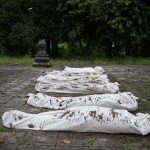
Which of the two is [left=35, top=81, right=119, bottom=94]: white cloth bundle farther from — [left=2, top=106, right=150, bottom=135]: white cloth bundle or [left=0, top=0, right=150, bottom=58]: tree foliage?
[left=0, top=0, right=150, bottom=58]: tree foliage

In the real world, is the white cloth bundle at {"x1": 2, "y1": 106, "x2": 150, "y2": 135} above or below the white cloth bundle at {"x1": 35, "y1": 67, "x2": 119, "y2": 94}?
above

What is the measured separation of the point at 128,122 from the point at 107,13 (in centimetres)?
1372

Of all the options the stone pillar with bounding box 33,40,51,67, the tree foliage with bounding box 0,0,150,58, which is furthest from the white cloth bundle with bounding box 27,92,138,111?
the tree foliage with bounding box 0,0,150,58

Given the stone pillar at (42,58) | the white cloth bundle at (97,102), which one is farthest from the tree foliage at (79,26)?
the white cloth bundle at (97,102)

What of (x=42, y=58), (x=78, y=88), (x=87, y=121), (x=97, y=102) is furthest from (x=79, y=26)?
(x=87, y=121)

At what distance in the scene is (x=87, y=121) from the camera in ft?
16.5

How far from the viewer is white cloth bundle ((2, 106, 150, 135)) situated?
4941 millimetres

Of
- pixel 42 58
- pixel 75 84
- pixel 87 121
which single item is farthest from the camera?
pixel 42 58

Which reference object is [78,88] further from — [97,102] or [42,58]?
[42,58]

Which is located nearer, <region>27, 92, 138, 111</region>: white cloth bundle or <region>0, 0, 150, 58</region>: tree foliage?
<region>27, 92, 138, 111</region>: white cloth bundle

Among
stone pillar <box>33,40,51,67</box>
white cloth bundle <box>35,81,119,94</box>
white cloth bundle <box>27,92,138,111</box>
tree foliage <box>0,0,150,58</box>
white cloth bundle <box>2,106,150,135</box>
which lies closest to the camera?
white cloth bundle <box>2,106,150,135</box>

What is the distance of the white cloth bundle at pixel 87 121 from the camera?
16.2 feet

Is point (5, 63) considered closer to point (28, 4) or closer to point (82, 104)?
point (28, 4)

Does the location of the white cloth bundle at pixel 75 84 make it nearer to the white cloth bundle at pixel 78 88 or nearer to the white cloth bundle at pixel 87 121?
the white cloth bundle at pixel 78 88
